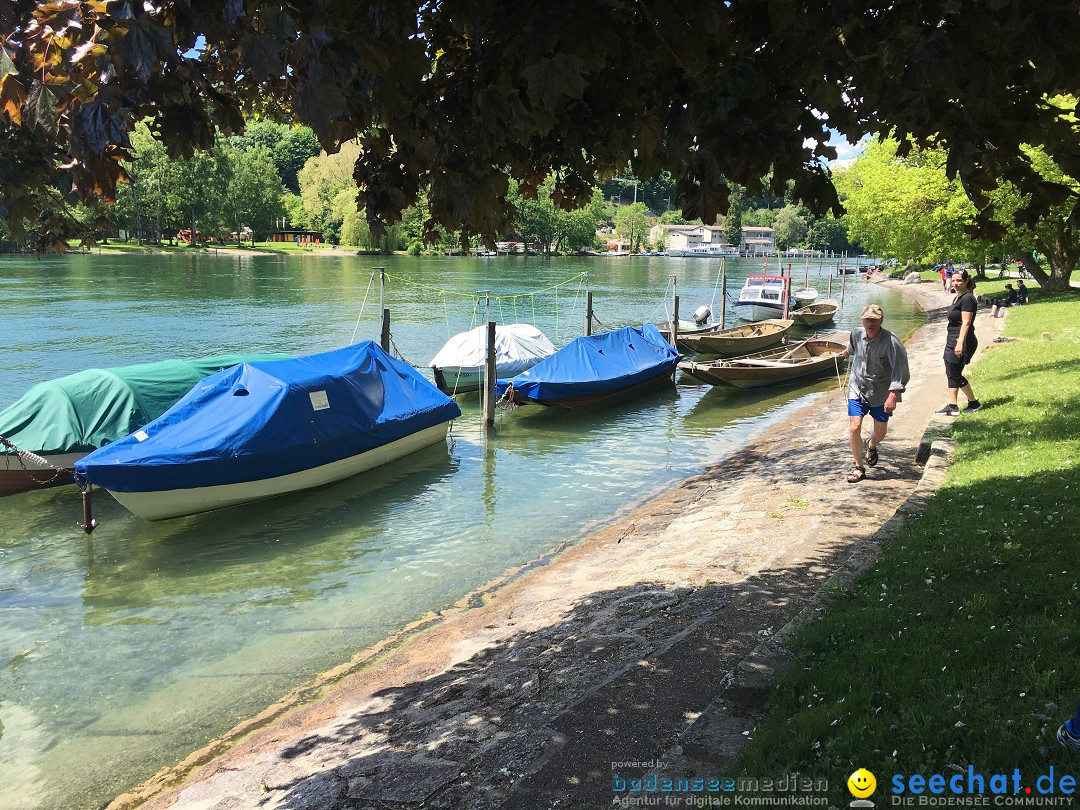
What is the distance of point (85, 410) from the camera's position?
47.2 ft

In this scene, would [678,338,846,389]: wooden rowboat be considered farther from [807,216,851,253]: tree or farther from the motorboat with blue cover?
[807,216,851,253]: tree

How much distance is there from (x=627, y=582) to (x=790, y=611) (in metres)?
2.74

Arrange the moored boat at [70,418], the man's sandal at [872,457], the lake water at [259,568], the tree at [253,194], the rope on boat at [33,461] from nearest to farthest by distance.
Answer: the lake water at [259,568], the man's sandal at [872,457], the rope on boat at [33,461], the moored boat at [70,418], the tree at [253,194]

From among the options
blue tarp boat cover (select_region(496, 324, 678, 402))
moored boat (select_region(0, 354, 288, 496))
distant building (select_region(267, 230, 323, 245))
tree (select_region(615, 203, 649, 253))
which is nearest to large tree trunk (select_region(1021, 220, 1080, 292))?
blue tarp boat cover (select_region(496, 324, 678, 402))

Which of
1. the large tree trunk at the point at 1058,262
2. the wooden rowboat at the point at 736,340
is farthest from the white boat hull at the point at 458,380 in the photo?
the large tree trunk at the point at 1058,262

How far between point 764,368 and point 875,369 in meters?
14.3

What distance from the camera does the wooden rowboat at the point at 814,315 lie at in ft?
135

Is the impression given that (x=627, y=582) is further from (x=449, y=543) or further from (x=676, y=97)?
(x=676, y=97)

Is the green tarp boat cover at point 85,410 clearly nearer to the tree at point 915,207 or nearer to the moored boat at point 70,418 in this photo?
the moored boat at point 70,418

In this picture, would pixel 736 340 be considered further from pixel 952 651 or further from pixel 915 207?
pixel 952 651

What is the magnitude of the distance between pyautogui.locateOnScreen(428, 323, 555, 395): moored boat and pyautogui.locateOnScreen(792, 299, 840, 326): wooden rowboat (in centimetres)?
1997

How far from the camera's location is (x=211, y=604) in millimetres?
10312

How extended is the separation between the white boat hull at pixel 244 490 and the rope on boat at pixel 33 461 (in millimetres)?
2180

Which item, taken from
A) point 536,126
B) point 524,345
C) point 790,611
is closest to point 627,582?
point 790,611
